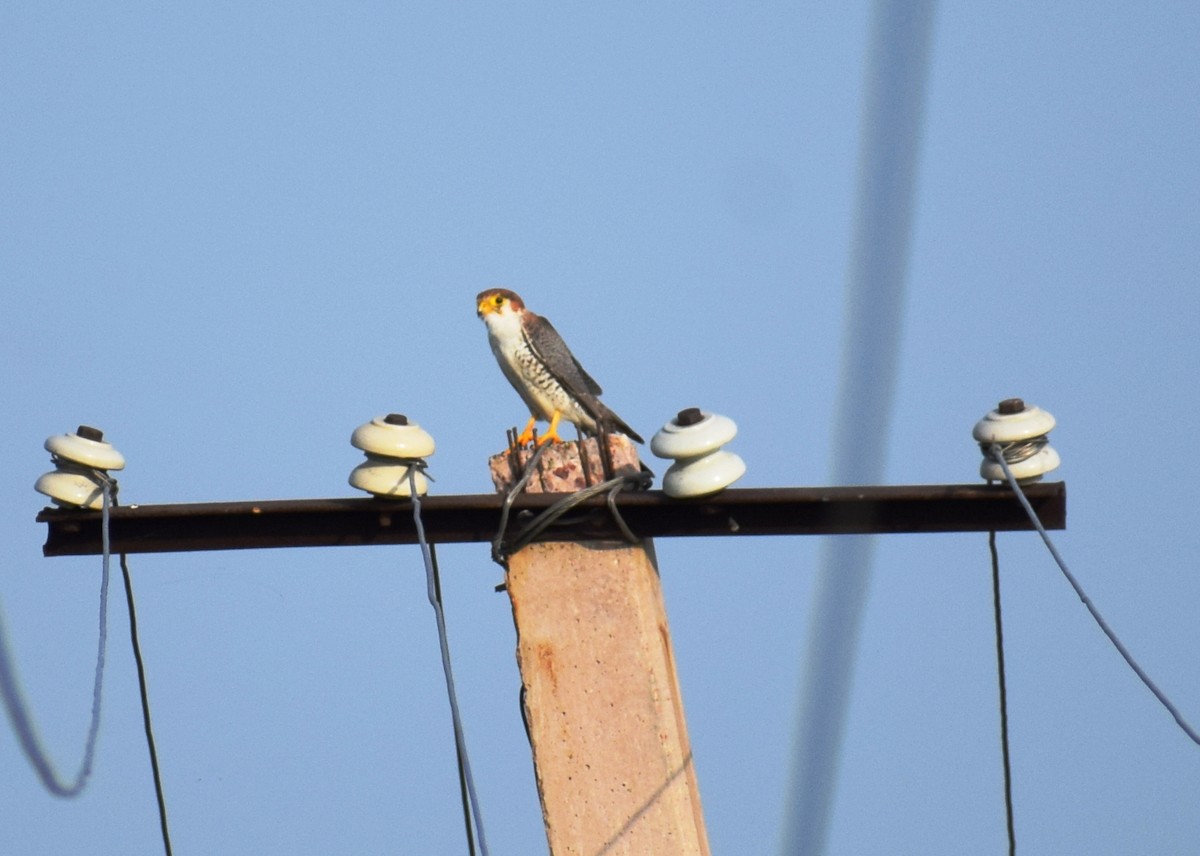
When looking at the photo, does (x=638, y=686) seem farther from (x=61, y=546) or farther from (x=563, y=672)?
(x=61, y=546)

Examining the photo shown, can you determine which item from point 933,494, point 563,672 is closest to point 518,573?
point 563,672

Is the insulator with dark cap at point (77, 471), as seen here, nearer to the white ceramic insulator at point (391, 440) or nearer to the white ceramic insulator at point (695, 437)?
the white ceramic insulator at point (391, 440)

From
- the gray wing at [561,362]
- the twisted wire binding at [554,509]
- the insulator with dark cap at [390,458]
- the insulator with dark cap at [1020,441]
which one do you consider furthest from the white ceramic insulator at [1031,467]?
the gray wing at [561,362]

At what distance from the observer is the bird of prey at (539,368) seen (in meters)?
7.98

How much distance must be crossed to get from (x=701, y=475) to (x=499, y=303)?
3191 mm

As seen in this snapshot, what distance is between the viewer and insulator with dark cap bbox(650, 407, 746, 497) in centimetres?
562

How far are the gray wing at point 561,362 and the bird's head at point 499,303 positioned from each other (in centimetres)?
31

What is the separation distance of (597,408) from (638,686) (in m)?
2.56

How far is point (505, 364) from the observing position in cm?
841

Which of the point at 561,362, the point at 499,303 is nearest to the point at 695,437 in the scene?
the point at 561,362

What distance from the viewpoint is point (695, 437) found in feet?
18.4

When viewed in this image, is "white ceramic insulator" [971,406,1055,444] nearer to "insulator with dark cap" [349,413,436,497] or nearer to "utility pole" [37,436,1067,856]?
"utility pole" [37,436,1067,856]

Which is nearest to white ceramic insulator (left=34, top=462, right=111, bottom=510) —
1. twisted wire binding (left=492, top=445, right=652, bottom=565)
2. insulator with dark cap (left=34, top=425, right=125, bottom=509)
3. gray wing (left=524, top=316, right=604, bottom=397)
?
insulator with dark cap (left=34, top=425, right=125, bottom=509)

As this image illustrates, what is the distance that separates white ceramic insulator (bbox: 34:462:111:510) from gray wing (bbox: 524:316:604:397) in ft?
8.05
